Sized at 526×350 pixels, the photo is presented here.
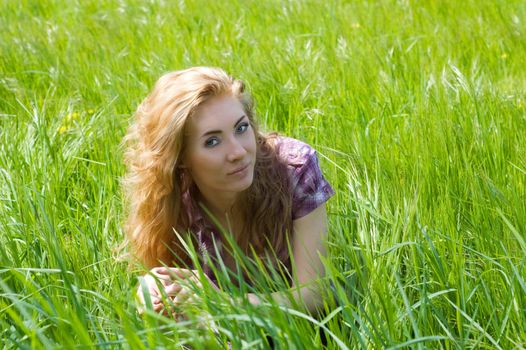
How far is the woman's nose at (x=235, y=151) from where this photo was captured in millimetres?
1870

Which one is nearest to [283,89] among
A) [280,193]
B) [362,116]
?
[362,116]

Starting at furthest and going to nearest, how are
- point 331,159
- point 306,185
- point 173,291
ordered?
point 331,159, point 306,185, point 173,291

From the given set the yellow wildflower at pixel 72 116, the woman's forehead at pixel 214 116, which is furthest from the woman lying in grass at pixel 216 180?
the yellow wildflower at pixel 72 116

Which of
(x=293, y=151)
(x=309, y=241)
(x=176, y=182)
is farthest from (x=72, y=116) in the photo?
(x=309, y=241)

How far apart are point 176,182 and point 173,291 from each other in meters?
0.43

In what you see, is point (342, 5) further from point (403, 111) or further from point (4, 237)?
point (4, 237)

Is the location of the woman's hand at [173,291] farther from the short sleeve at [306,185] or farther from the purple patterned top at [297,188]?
the short sleeve at [306,185]

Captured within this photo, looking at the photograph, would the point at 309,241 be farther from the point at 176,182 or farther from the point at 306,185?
the point at 176,182

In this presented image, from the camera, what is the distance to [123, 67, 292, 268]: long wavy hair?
6.35 feet

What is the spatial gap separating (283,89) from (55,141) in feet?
2.75

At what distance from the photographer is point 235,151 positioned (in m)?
1.87

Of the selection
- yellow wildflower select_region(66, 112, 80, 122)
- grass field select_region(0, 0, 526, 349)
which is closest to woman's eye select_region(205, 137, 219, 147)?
grass field select_region(0, 0, 526, 349)

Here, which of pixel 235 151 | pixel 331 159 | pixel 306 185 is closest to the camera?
pixel 235 151

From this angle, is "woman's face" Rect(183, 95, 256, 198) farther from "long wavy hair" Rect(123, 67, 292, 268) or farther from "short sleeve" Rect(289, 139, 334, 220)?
"short sleeve" Rect(289, 139, 334, 220)
